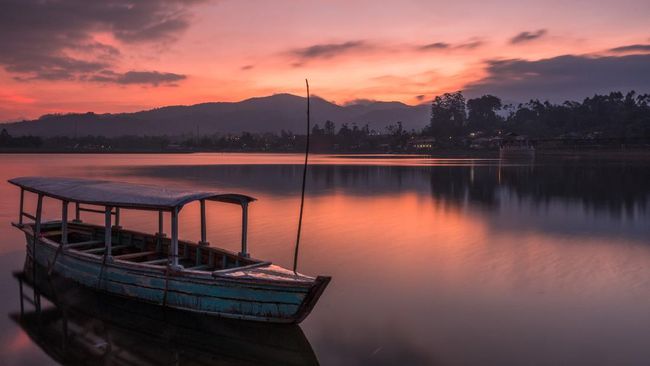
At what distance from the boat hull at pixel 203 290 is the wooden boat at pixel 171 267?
0.7 inches

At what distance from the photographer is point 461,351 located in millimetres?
9586

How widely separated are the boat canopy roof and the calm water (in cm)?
285

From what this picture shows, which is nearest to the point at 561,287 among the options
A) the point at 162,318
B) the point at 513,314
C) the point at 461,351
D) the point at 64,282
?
the point at 513,314

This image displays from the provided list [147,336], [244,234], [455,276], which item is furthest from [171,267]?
[455,276]

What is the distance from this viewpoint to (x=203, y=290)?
1025cm

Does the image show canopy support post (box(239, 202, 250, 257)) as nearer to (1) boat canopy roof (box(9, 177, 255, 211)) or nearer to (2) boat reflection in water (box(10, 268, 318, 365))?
(1) boat canopy roof (box(9, 177, 255, 211))

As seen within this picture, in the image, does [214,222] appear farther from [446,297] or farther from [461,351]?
[461,351]

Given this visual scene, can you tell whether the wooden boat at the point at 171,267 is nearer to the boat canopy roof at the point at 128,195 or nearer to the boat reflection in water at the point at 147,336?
the boat canopy roof at the point at 128,195

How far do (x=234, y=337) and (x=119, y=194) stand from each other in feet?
15.0

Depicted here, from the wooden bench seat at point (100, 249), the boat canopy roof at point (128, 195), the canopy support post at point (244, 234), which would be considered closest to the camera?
the boat canopy roof at point (128, 195)

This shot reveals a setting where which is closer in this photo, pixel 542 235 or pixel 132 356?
pixel 132 356

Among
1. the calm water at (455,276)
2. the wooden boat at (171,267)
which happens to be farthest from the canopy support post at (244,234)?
the calm water at (455,276)

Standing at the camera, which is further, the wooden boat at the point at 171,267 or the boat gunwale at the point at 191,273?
the wooden boat at the point at 171,267

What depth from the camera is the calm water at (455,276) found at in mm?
9781
